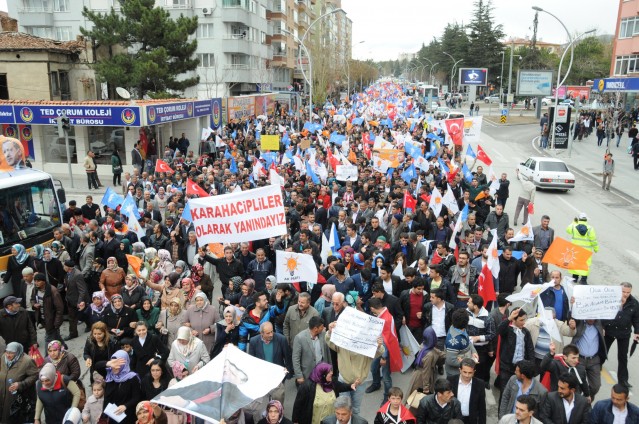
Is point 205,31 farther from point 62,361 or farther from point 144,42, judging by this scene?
point 62,361

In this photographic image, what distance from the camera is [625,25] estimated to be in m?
50.1

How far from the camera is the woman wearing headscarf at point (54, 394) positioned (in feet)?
20.2

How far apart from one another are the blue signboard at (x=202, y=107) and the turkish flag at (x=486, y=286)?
2357cm

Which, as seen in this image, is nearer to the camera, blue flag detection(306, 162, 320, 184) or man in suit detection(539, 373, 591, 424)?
man in suit detection(539, 373, 591, 424)

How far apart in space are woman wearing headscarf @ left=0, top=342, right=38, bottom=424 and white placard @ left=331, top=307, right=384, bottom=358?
3.52 meters

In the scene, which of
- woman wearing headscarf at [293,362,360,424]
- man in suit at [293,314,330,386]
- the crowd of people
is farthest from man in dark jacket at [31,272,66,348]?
woman wearing headscarf at [293,362,360,424]

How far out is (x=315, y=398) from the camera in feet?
19.9

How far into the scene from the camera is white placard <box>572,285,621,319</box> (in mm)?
7199

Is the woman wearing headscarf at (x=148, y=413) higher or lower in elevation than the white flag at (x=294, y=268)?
lower

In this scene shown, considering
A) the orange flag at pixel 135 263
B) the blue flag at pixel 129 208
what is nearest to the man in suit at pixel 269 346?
the orange flag at pixel 135 263

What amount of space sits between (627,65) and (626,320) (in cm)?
5063

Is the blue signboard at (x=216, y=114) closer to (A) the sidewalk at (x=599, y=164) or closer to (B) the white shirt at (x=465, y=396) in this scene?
(A) the sidewalk at (x=599, y=164)

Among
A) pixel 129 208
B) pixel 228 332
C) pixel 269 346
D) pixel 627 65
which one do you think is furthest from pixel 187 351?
pixel 627 65

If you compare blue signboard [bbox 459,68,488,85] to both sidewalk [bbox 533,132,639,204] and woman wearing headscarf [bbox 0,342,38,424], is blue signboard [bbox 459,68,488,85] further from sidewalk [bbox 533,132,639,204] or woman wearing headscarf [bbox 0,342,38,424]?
woman wearing headscarf [bbox 0,342,38,424]
